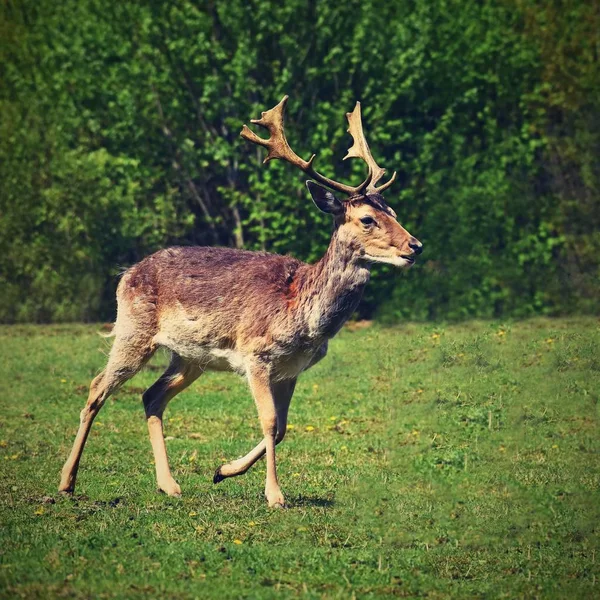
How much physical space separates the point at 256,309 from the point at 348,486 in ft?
5.48

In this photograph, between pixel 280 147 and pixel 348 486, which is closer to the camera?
pixel 348 486

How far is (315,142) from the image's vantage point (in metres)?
23.1

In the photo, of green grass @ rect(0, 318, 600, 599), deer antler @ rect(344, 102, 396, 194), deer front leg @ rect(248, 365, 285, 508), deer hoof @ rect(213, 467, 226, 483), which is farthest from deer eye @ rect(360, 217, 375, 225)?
deer hoof @ rect(213, 467, 226, 483)

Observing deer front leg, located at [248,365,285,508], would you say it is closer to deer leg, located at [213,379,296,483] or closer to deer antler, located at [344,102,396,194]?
deer leg, located at [213,379,296,483]

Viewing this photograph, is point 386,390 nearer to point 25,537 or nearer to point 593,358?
point 593,358

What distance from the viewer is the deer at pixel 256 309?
1058 cm

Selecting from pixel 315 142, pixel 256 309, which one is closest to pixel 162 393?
pixel 256 309

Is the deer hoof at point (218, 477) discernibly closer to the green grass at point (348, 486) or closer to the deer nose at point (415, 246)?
the green grass at point (348, 486)

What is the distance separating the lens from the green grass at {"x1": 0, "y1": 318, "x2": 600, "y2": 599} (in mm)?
7977

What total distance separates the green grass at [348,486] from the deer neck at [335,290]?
1385mm

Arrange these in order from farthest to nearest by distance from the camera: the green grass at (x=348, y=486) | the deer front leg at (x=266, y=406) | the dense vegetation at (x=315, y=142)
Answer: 1. the dense vegetation at (x=315, y=142)
2. the deer front leg at (x=266, y=406)
3. the green grass at (x=348, y=486)

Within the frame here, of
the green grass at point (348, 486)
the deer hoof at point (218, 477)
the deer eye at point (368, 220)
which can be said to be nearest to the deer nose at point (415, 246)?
the deer eye at point (368, 220)

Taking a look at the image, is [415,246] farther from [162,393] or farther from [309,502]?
[162,393]

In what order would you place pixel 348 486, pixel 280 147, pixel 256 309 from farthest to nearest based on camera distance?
pixel 280 147 → pixel 256 309 → pixel 348 486
